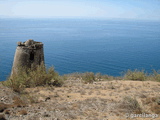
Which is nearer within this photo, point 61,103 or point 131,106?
point 131,106

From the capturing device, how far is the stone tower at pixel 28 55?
11898 millimetres

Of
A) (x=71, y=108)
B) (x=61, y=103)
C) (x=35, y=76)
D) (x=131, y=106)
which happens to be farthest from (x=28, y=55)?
(x=131, y=106)

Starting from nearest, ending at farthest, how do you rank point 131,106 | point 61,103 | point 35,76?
point 131,106, point 61,103, point 35,76

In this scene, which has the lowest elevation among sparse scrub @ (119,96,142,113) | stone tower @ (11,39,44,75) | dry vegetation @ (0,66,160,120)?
dry vegetation @ (0,66,160,120)

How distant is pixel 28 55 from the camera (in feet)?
39.1

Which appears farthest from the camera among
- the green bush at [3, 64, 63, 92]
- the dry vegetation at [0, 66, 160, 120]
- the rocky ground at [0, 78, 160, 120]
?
the green bush at [3, 64, 63, 92]

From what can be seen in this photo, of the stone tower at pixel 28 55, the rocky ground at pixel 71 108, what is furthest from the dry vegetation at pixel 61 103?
the stone tower at pixel 28 55

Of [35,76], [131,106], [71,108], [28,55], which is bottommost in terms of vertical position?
[71,108]

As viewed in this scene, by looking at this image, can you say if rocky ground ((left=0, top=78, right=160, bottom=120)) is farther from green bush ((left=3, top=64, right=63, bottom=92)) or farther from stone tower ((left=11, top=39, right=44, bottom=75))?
A: stone tower ((left=11, top=39, right=44, bottom=75))

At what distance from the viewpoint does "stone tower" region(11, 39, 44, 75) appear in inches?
468

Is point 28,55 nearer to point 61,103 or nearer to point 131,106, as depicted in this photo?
point 61,103

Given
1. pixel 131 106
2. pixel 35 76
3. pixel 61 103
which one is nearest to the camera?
pixel 131 106

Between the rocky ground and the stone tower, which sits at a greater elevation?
the stone tower

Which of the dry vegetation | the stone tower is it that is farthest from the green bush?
the stone tower
